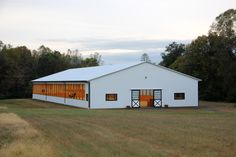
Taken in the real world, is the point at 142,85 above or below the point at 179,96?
above

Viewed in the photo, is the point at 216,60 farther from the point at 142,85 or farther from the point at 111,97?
the point at 111,97

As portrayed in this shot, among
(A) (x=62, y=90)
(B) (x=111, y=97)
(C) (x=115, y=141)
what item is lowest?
(C) (x=115, y=141)

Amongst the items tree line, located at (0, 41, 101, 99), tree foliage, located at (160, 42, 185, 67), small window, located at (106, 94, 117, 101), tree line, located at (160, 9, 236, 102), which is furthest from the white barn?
tree foliage, located at (160, 42, 185, 67)

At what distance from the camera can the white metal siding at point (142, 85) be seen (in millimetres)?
51594

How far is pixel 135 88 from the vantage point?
5316cm

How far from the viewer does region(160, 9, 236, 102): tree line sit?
6103 centimetres

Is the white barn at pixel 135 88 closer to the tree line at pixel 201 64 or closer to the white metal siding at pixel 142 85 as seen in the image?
the white metal siding at pixel 142 85

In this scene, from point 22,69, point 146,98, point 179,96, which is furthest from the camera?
point 22,69

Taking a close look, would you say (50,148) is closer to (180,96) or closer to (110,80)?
(110,80)

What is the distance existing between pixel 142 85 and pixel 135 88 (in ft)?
3.00

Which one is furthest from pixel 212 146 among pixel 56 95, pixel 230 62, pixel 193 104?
pixel 56 95

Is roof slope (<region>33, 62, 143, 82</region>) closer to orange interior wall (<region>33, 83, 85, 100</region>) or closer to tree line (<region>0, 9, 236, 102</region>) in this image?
orange interior wall (<region>33, 83, 85, 100</region>)

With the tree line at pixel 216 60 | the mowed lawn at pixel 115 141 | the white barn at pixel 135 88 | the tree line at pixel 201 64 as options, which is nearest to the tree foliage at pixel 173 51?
the tree line at pixel 201 64

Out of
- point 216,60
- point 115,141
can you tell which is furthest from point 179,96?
point 115,141
